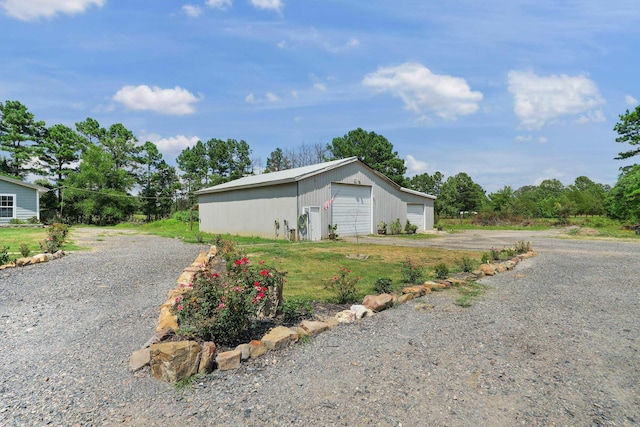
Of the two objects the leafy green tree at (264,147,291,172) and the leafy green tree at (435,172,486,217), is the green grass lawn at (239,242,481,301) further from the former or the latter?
the leafy green tree at (264,147,291,172)

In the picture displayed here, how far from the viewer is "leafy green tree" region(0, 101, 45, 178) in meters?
29.7

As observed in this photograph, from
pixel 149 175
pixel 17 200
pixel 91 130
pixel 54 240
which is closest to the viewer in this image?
pixel 54 240

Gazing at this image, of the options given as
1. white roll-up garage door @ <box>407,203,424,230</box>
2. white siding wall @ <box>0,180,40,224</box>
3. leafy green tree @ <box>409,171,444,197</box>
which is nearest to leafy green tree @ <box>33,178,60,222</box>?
white siding wall @ <box>0,180,40,224</box>

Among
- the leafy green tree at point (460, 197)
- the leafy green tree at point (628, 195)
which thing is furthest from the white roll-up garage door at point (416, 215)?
the leafy green tree at point (460, 197)

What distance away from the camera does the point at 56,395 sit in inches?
100

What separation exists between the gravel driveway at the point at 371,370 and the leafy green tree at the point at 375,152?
3221cm

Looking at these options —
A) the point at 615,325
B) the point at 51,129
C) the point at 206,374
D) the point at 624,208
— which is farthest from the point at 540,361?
the point at 51,129

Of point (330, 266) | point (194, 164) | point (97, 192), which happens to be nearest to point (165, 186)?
point (194, 164)

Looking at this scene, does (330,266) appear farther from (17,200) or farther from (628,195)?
(17,200)

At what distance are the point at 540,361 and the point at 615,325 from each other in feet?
5.72

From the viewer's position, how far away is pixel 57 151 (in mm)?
31484

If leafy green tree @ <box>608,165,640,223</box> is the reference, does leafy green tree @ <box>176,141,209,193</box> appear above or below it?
above

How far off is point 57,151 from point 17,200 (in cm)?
1026

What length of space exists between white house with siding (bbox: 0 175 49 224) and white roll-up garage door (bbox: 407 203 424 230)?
25.1m
